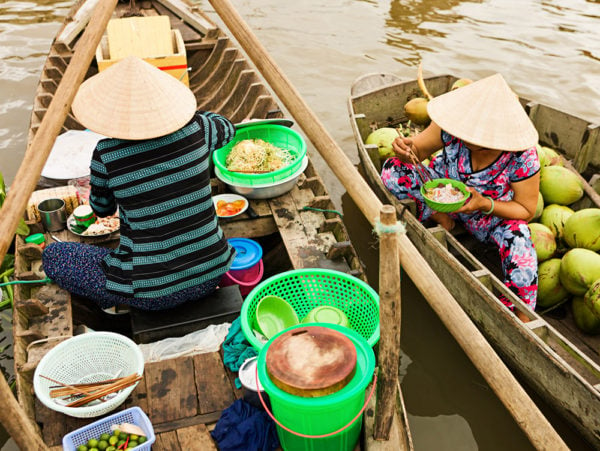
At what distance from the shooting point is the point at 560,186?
4.12 meters

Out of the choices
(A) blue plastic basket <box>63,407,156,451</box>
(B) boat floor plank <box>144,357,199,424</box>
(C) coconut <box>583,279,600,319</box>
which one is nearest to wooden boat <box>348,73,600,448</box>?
(C) coconut <box>583,279,600,319</box>

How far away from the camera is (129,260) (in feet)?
9.29

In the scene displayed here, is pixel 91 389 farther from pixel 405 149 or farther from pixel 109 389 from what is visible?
pixel 405 149

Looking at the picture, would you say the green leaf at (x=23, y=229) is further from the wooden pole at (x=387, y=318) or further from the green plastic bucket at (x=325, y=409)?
the wooden pole at (x=387, y=318)

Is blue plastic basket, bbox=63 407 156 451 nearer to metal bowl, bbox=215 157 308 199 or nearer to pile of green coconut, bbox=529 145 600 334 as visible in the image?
metal bowl, bbox=215 157 308 199

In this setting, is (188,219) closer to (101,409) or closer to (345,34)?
(101,409)

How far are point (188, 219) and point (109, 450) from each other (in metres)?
1.20

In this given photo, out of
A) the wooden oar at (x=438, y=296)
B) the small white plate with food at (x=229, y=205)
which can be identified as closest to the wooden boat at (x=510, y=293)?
the small white plate with food at (x=229, y=205)

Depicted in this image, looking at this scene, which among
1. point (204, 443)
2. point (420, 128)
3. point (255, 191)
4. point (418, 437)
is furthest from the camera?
point (420, 128)

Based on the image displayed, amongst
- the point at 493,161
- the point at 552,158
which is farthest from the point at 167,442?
the point at 552,158

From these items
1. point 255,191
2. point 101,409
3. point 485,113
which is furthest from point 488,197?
point 101,409

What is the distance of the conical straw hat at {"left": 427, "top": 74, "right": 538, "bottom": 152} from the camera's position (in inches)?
126

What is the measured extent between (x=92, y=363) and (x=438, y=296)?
1890 millimetres

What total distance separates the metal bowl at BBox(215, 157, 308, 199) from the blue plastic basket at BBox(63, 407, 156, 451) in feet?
6.13
